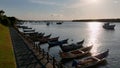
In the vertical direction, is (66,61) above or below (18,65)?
below

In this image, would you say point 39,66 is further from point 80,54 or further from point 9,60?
point 80,54

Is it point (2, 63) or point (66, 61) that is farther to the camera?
point (66, 61)

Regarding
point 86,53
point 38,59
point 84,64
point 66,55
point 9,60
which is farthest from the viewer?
point 86,53

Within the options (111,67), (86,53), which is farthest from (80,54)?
(111,67)

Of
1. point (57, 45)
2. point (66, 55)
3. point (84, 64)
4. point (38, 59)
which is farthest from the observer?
point (57, 45)

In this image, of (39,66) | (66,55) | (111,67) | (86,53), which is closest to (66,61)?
(66,55)

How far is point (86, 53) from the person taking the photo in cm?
4300

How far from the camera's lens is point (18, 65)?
25.2 meters

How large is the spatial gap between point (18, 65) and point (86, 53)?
2074 centimetres

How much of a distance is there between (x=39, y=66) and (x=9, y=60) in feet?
14.2

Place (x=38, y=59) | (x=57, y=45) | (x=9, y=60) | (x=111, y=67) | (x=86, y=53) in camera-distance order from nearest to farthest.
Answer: (x=9, y=60) < (x=38, y=59) < (x=111, y=67) < (x=86, y=53) < (x=57, y=45)

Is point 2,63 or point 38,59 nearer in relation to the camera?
point 2,63

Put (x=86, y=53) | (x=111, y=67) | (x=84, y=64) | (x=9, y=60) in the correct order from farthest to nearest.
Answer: (x=86, y=53)
(x=111, y=67)
(x=84, y=64)
(x=9, y=60)

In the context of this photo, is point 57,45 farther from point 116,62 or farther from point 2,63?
point 2,63
